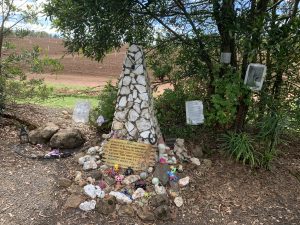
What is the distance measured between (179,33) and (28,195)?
2.88 m

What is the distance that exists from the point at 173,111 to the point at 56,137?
5.32 feet

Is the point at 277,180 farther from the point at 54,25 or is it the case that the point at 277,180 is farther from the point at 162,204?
the point at 54,25

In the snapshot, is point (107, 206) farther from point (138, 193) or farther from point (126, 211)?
point (138, 193)

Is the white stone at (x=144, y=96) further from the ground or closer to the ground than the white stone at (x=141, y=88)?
closer to the ground

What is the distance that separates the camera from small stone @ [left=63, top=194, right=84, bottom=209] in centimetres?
365

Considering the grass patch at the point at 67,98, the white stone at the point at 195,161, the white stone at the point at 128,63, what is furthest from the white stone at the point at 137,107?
the grass patch at the point at 67,98

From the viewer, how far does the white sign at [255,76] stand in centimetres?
429

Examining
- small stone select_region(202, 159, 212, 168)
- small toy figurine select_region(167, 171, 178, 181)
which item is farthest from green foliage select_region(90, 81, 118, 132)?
small stone select_region(202, 159, 212, 168)

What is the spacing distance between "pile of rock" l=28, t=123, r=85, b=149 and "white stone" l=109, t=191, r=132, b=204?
4.06 ft

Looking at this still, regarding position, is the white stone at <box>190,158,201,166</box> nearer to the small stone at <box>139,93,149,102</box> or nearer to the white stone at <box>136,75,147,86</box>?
the small stone at <box>139,93,149,102</box>

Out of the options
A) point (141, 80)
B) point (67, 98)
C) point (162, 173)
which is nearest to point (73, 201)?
point (162, 173)

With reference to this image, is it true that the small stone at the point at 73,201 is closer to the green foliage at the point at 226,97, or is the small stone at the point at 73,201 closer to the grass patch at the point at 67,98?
the green foliage at the point at 226,97

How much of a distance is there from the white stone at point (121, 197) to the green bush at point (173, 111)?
4.31 feet

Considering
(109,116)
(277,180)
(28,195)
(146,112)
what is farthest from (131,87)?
(277,180)
